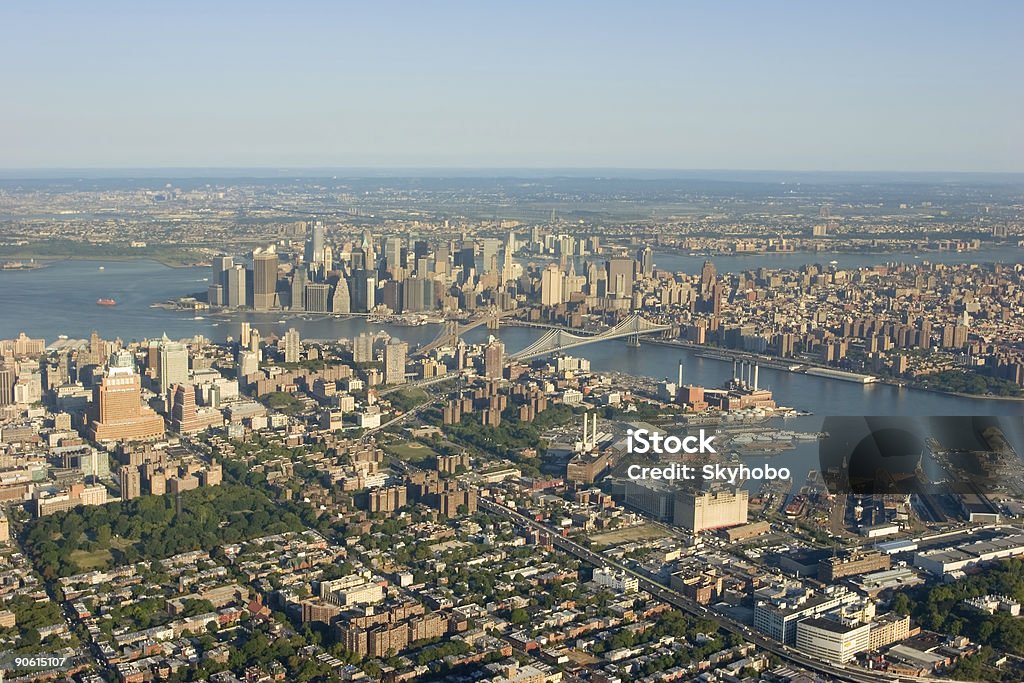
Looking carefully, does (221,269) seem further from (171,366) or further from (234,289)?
(171,366)

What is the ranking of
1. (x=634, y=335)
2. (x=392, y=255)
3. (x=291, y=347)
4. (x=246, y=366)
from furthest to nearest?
(x=392, y=255), (x=634, y=335), (x=291, y=347), (x=246, y=366)

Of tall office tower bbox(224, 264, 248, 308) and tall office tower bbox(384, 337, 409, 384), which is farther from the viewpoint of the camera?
tall office tower bbox(224, 264, 248, 308)

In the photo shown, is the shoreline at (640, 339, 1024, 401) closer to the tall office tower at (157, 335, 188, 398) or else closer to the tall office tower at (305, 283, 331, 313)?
the tall office tower at (305, 283, 331, 313)

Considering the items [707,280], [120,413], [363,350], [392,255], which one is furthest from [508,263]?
[120,413]

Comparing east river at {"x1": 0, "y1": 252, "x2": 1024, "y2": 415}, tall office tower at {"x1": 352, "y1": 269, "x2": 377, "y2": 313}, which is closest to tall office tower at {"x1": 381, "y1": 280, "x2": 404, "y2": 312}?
tall office tower at {"x1": 352, "y1": 269, "x2": 377, "y2": 313}

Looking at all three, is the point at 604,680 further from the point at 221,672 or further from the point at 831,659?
the point at 221,672

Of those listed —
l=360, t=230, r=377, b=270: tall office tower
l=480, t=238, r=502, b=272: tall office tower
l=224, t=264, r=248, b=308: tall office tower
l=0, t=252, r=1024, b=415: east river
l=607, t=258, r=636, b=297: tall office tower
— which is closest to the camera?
l=0, t=252, r=1024, b=415: east river

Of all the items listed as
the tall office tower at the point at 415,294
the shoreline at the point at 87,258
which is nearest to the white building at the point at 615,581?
the tall office tower at the point at 415,294

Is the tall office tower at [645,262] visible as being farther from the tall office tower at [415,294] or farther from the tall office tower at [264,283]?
the tall office tower at [264,283]
